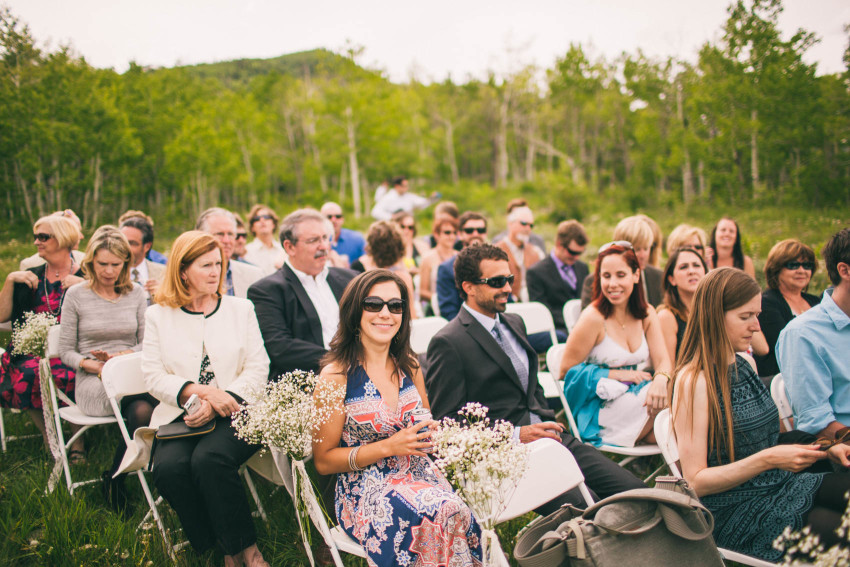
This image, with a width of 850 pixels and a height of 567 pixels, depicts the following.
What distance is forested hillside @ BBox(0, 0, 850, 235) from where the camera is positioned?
19.4 feet

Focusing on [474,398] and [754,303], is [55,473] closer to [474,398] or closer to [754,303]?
[474,398]

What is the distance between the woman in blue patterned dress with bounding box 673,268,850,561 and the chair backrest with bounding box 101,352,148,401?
10.6ft

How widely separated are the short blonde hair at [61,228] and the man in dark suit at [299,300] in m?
1.96

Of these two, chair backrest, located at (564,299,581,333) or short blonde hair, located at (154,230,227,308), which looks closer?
short blonde hair, located at (154,230,227,308)

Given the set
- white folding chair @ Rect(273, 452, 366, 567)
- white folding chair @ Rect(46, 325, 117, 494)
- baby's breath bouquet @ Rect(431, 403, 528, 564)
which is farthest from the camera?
white folding chair @ Rect(46, 325, 117, 494)

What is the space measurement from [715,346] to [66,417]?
423 cm

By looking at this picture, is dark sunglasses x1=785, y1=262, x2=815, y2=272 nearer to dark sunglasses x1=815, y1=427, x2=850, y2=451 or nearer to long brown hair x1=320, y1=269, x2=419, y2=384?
dark sunglasses x1=815, y1=427, x2=850, y2=451

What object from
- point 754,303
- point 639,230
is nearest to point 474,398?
point 754,303

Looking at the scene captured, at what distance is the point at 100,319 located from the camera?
4.05 metres

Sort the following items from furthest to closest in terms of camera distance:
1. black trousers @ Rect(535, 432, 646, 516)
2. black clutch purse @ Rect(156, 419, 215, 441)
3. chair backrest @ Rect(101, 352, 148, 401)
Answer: chair backrest @ Rect(101, 352, 148, 401) → black clutch purse @ Rect(156, 419, 215, 441) → black trousers @ Rect(535, 432, 646, 516)

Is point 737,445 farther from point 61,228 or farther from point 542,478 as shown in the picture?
point 61,228

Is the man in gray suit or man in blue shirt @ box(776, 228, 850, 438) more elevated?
the man in gray suit

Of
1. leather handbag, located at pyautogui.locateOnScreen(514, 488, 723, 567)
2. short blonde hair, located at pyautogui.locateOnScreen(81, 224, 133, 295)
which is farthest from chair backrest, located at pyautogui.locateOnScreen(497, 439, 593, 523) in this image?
short blonde hair, located at pyautogui.locateOnScreen(81, 224, 133, 295)

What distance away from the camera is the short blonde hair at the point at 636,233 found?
511cm
